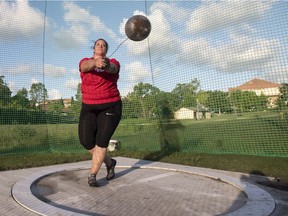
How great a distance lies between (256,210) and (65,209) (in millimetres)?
1867

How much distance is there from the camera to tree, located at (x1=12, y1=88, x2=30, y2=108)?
8219 millimetres

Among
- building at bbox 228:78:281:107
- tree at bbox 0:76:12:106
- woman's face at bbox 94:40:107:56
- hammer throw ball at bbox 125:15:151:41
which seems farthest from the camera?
tree at bbox 0:76:12:106

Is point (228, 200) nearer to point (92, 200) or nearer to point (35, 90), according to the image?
point (92, 200)

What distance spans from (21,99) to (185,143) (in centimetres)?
451

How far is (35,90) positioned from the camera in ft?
27.9

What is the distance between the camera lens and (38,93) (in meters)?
8.51

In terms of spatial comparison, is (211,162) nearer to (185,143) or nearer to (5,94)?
(185,143)

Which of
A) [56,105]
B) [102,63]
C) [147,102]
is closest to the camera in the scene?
[102,63]

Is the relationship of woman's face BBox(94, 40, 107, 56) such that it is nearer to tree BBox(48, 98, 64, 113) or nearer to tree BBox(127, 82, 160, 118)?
tree BBox(127, 82, 160, 118)

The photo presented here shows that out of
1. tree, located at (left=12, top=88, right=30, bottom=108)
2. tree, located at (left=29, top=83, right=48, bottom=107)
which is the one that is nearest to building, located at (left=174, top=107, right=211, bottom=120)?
tree, located at (left=29, top=83, right=48, bottom=107)

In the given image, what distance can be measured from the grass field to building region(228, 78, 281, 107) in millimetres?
366

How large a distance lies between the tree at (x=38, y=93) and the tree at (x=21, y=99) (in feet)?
0.52

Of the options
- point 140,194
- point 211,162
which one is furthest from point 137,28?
point 211,162

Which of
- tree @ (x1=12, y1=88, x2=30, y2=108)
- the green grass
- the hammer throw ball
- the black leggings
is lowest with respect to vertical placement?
the green grass
